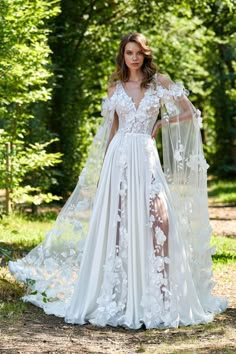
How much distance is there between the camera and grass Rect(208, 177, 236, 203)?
19.5 meters

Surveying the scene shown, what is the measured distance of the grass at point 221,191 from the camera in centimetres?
1949

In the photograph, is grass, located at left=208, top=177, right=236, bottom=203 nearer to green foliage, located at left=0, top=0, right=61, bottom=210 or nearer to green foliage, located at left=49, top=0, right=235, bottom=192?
green foliage, located at left=49, top=0, right=235, bottom=192

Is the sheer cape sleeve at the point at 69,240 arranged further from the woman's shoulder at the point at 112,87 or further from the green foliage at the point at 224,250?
the green foliage at the point at 224,250

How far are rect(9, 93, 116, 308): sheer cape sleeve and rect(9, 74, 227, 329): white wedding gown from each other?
18 centimetres

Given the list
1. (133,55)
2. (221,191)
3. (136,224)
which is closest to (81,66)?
(221,191)

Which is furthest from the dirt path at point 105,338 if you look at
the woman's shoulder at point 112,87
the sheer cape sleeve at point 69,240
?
the woman's shoulder at point 112,87

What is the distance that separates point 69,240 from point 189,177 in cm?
116

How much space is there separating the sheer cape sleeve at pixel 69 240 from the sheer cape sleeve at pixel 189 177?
53 centimetres

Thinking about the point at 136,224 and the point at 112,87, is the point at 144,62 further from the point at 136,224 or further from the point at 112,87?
the point at 136,224

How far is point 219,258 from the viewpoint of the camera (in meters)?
9.34

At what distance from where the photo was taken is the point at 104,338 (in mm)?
5523

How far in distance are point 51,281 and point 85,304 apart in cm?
73

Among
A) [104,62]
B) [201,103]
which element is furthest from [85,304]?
[201,103]

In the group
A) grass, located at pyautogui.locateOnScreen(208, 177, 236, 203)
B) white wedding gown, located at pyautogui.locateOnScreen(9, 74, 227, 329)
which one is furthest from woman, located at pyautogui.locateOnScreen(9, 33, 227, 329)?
grass, located at pyautogui.locateOnScreen(208, 177, 236, 203)
